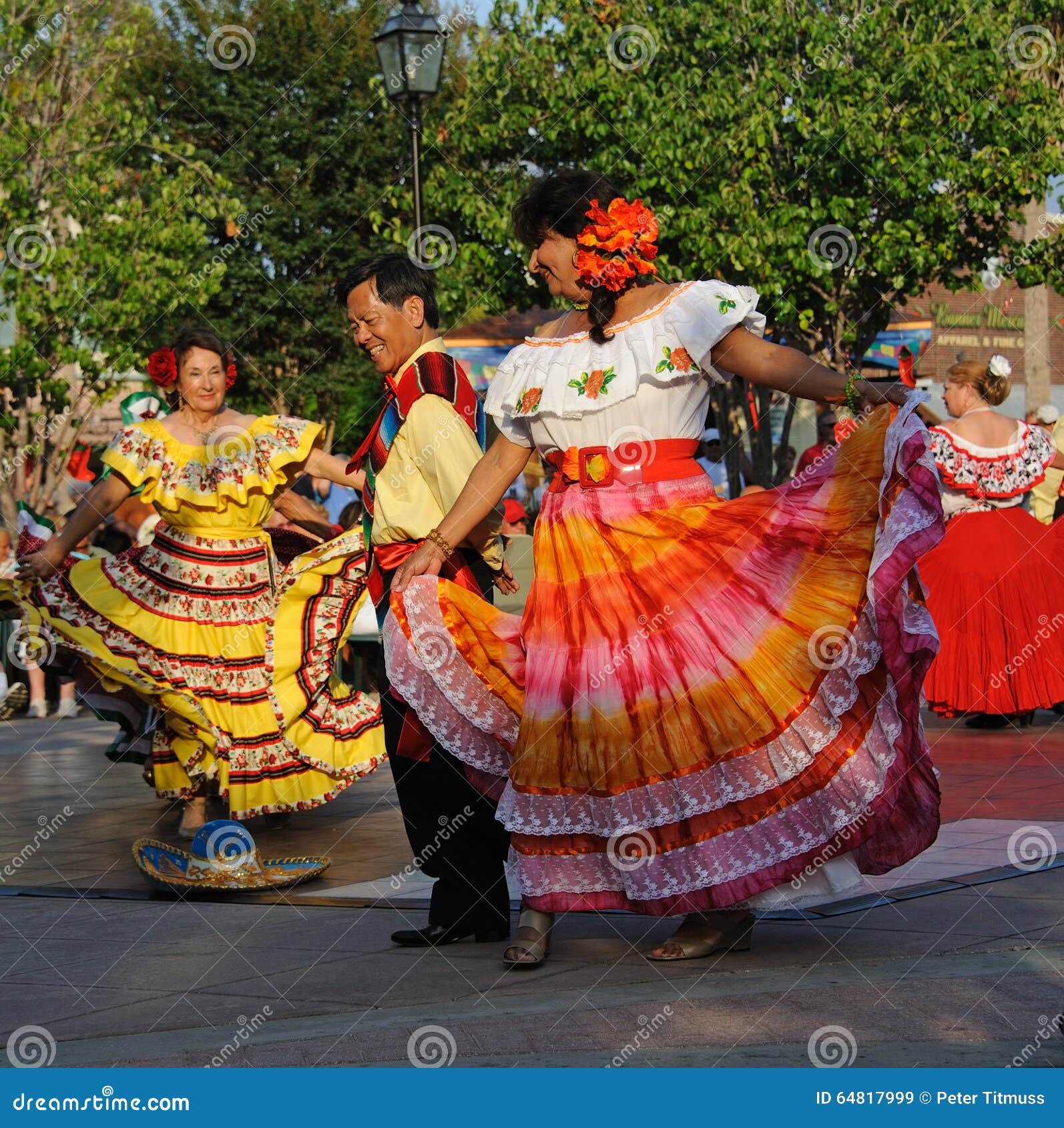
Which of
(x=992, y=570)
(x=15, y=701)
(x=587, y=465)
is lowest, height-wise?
(x=15, y=701)

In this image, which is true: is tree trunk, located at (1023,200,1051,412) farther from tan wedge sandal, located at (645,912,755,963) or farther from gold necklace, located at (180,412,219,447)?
tan wedge sandal, located at (645,912,755,963)

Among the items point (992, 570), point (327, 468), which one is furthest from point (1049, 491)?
point (327, 468)

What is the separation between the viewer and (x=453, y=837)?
4895mm

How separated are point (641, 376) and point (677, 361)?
0.32 ft

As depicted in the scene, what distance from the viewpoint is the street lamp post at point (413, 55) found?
11.3 metres

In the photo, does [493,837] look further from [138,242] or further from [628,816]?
[138,242]

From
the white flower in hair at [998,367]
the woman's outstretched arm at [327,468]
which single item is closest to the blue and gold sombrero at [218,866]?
the woman's outstretched arm at [327,468]

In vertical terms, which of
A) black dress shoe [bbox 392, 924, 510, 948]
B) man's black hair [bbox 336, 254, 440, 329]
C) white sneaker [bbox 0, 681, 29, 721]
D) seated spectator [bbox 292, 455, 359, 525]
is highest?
man's black hair [bbox 336, 254, 440, 329]

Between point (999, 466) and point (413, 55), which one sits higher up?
point (413, 55)

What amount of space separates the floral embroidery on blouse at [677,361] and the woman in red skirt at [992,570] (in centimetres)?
548

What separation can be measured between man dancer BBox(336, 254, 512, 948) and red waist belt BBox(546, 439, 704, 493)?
466 millimetres

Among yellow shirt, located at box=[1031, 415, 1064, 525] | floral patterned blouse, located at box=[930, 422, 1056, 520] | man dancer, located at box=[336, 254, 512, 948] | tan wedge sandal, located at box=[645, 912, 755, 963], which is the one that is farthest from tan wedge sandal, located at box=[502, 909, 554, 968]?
yellow shirt, located at box=[1031, 415, 1064, 525]

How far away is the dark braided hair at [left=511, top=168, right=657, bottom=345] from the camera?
4621mm

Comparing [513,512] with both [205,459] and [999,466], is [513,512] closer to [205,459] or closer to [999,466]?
[999,466]
